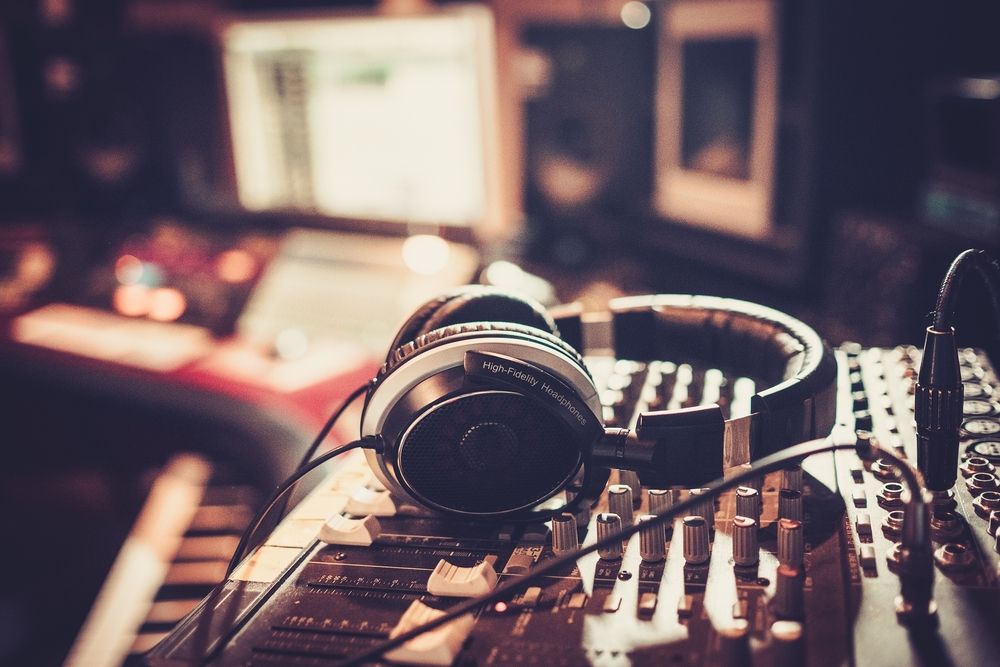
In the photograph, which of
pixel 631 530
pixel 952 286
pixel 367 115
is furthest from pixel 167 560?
pixel 952 286

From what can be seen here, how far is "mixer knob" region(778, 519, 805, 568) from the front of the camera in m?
0.51

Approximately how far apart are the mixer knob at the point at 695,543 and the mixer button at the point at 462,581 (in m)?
0.11

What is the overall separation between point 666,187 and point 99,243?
1.16m

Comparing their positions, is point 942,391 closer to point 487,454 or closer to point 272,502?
point 487,454

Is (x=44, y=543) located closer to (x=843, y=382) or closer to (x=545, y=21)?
(x=545, y=21)

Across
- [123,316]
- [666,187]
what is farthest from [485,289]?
[123,316]

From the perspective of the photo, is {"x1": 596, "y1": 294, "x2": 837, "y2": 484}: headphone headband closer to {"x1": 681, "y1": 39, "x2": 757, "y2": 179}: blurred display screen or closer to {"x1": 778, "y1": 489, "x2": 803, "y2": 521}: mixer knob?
{"x1": 778, "y1": 489, "x2": 803, "y2": 521}: mixer knob

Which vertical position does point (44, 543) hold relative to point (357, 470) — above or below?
below

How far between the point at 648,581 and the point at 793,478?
137mm

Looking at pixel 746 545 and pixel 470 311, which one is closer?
pixel 746 545

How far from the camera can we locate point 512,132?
1.54 meters

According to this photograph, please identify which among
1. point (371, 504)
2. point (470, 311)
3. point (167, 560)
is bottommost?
point (167, 560)

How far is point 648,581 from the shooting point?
1.69 ft

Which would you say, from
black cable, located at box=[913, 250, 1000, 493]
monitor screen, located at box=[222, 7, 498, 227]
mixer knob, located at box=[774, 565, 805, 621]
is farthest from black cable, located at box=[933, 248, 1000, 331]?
monitor screen, located at box=[222, 7, 498, 227]
